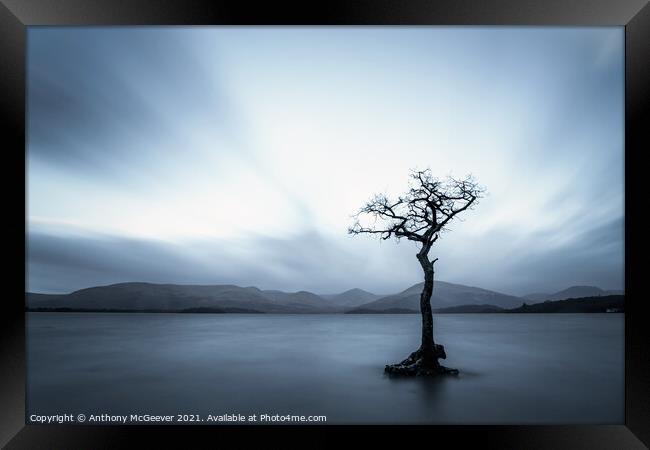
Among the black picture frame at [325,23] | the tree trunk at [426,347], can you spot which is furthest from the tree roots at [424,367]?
the black picture frame at [325,23]

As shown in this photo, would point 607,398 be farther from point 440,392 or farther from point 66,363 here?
point 66,363

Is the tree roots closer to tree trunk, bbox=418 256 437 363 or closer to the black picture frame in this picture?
tree trunk, bbox=418 256 437 363

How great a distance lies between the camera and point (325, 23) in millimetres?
4352

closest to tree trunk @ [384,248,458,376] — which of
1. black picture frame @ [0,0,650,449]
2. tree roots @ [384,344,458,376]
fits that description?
tree roots @ [384,344,458,376]

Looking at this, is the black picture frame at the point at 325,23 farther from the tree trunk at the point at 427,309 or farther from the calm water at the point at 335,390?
the tree trunk at the point at 427,309

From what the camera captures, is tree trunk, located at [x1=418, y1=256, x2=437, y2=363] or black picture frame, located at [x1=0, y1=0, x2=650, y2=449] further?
tree trunk, located at [x1=418, y1=256, x2=437, y2=363]

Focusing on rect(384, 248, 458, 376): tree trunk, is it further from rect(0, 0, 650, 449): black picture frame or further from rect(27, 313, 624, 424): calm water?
rect(0, 0, 650, 449): black picture frame

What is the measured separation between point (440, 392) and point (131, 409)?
7.02 meters

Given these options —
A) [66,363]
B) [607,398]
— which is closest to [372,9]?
[607,398]

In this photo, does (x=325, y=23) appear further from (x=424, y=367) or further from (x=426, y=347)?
(x=424, y=367)

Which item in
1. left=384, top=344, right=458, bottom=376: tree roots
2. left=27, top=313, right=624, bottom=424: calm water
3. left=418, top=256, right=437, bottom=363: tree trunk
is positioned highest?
left=418, top=256, right=437, bottom=363: tree trunk

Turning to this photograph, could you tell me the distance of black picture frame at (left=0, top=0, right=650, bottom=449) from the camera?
4.26 meters

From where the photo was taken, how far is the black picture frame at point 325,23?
14.0ft

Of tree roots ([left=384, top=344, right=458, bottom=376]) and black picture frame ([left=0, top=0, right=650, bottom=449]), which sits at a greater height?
black picture frame ([left=0, top=0, right=650, bottom=449])
